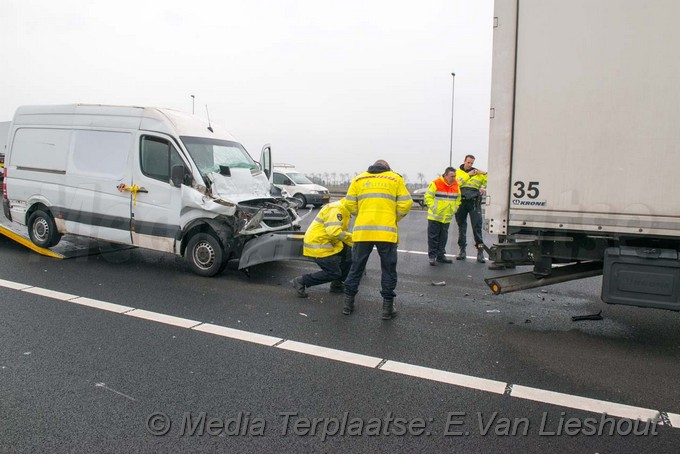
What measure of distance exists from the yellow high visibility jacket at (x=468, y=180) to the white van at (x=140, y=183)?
10.3ft

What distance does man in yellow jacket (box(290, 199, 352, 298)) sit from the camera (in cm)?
595

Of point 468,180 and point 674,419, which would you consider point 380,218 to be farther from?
point 468,180

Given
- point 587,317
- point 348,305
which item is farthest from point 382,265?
point 587,317

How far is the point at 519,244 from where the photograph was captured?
5020mm

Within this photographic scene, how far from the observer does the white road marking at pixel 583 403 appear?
331cm

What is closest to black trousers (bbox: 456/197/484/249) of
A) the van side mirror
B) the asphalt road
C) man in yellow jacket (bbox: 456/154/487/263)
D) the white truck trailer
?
man in yellow jacket (bbox: 456/154/487/263)

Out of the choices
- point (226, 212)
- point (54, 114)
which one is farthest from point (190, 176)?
point (54, 114)

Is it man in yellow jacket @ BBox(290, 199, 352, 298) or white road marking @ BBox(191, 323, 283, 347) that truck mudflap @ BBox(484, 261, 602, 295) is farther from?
white road marking @ BBox(191, 323, 283, 347)

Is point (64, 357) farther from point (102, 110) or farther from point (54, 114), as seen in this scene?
point (54, 114)

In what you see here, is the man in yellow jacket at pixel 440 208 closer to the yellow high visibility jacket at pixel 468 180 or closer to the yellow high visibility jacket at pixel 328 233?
the yellow high visibility jacket at pixel 468 180

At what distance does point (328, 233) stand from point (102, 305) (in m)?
2.75

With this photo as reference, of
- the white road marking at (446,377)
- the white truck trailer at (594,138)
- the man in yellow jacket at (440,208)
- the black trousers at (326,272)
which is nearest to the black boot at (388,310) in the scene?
the black trousers at (326,272)

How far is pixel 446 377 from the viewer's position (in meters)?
3.83

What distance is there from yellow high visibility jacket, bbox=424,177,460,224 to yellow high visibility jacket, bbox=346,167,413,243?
3.29 metres
